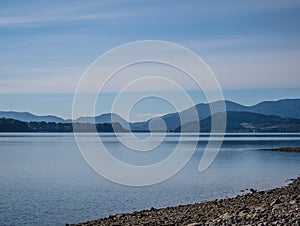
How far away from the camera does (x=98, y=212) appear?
33.3m

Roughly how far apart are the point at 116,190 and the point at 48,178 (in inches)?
455

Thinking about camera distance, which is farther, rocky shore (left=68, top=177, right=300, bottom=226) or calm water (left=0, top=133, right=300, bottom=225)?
calm water (left=0, top=133, right=300, bottom=225)

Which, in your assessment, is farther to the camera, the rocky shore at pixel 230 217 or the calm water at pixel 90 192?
the calm water at pixel 90 192

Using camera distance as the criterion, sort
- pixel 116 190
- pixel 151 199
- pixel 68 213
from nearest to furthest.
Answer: pixel 68 213
pixel 151 199
pixel 116 190

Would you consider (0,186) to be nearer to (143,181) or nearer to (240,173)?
(143,181)

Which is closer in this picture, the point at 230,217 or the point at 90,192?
the point at 230,217

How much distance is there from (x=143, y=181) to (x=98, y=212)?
2103 centimetres

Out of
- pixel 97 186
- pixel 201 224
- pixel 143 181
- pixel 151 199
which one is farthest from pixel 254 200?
pixel 143 181

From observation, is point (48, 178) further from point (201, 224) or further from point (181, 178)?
point (201, 224)

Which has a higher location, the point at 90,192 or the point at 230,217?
the point at 230,217

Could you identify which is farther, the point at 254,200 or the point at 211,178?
the point at 211,178

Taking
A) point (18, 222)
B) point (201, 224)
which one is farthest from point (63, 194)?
point (201, 224)

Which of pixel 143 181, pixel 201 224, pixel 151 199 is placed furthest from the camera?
pixel 143 181

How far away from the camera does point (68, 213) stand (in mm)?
33156
